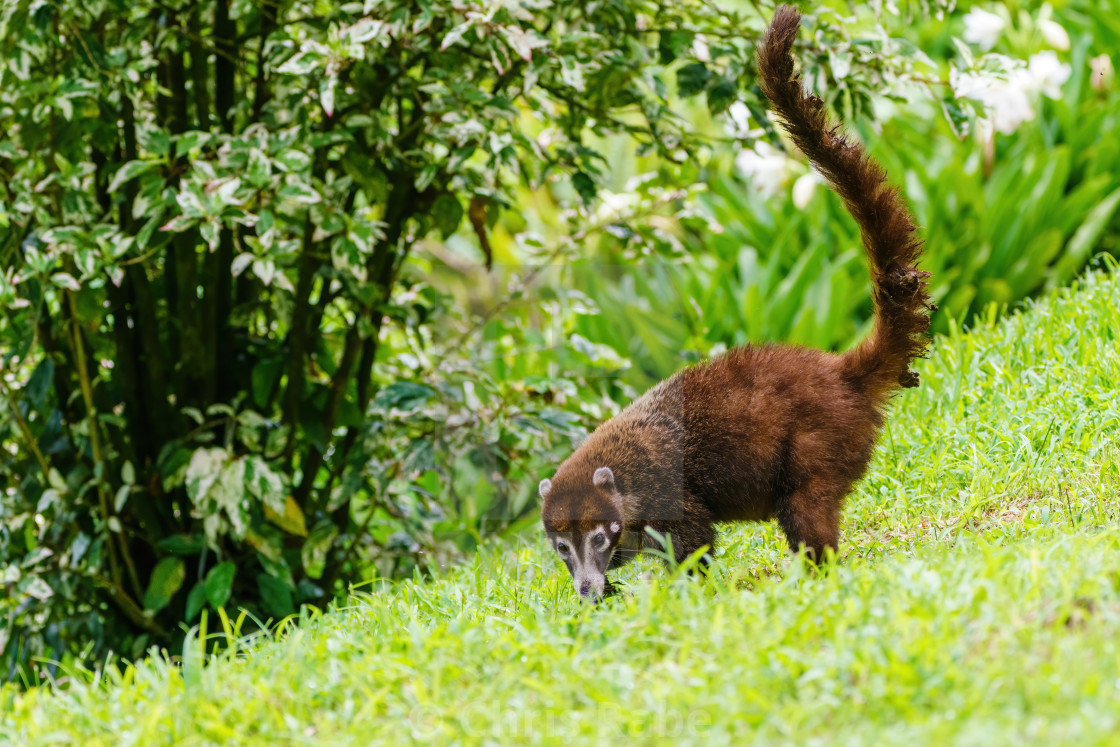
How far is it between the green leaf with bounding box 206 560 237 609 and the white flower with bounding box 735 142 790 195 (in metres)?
4.43

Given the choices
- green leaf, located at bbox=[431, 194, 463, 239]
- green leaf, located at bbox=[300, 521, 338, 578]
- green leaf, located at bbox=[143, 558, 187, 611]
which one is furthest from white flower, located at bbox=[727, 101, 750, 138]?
green leaf, located at bbox=[143, 558, 187, 611]

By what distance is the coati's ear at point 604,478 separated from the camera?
3.04m

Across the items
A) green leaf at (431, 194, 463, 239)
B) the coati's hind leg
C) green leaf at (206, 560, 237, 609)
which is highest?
green leaf at (431, 194, 463, 239)

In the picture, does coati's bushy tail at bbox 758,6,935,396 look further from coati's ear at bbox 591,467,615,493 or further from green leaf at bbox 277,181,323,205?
green leaf at bbox 277,181,323,205

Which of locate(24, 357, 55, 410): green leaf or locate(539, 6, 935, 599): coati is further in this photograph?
locate(24, 357, 55, 410): green leaf

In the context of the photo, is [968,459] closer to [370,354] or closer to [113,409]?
[370,354]

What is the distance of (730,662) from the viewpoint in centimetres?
201

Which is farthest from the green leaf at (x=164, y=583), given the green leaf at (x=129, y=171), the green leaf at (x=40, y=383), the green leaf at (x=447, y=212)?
the green leaf at (x=447, y=212)

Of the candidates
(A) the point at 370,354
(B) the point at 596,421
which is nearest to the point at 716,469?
(B) the point at 596,421

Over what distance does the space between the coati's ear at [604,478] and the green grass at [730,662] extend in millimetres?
295

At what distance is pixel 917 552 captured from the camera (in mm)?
2844

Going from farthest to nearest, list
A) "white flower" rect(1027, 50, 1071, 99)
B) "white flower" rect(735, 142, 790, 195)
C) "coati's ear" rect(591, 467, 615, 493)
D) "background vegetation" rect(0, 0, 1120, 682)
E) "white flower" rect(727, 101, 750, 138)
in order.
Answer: "white flower" rect(735, 142, 790, 195) < "white flower" rect(1027, 50, 1071, 99) < "white flower" rect(727, 101, 750, 138) < "background vegetation" rect(0, 0, 1120, 682) < "coati's ear" rect(591, 467, 615, 493)

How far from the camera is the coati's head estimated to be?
10.0ft

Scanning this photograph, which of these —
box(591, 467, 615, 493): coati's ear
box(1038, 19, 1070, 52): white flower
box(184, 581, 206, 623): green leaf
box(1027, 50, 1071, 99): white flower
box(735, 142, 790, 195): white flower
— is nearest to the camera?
box(591, 467, 615, 493): coati's ear
